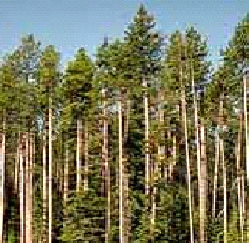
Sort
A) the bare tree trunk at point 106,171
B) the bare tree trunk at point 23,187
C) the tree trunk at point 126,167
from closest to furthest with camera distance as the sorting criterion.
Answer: the tree trunk at point 126,167
the bare tree trunk at point 106,171
the bare tree trunk at point 23,187

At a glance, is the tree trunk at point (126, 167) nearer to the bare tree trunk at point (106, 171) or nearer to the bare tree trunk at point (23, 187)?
the bare tree trunk at point (106, 171)

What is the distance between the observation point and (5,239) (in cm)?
4869

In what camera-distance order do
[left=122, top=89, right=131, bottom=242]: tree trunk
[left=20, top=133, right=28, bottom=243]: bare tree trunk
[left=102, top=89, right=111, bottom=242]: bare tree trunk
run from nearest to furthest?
[left=122, top=89, right=131, bottom=242]: tree trunk → [left=102, top=89, right=111, bottom=242]: bare tree trunk → [left=20, top=133, right=28, bottom=243]: bare tree trunk

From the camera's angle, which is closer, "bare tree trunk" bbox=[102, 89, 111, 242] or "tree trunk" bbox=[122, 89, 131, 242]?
"tree trunk" bbox=[122, 89, 131, 242]

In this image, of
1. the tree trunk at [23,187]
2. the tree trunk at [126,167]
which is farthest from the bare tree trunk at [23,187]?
the tree trunk at [126,167]

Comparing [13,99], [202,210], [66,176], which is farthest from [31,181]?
[202,210]

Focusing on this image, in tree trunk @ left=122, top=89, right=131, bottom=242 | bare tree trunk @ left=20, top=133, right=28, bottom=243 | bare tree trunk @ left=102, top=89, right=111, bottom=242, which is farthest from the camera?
bare tree trunk @ left=20, top=133, right=28, bottom=243

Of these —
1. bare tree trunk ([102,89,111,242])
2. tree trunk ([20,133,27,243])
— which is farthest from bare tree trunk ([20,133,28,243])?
bare tree trunk ([102,89,111,242])

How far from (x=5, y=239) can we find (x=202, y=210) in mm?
15875

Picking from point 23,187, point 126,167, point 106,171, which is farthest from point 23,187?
point 126,167

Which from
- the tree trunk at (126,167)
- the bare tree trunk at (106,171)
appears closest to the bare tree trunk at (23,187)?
the bare tree trunk at (106,171)

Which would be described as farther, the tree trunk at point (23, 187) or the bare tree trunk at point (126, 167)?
the tree trunk at point (23, 187)

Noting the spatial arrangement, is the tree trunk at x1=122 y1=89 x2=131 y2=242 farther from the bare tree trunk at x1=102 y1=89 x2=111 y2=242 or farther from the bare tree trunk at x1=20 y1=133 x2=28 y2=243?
the bare tree trunk at x1=20 y1=133 x2=28 y2=243

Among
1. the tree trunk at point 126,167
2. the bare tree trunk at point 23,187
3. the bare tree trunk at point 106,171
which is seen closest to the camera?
the tree trunk at point 126,167
